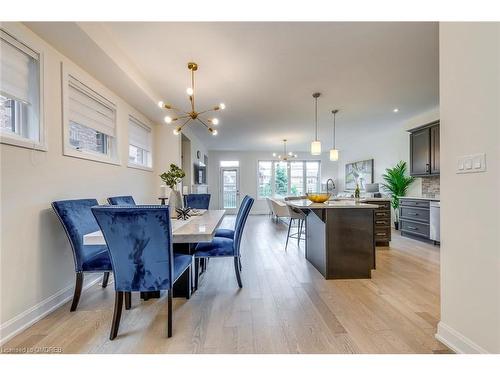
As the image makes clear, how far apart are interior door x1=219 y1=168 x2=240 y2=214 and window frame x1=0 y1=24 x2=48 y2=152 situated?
737cm

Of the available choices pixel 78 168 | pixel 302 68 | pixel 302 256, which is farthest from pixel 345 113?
pixel 78 168

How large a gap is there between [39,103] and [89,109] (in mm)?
763

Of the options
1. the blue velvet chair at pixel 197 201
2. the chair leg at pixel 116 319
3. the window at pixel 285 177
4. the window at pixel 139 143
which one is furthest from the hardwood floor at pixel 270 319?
the window at pixel 285 177

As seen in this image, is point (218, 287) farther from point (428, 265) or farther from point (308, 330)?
point (428, 265)

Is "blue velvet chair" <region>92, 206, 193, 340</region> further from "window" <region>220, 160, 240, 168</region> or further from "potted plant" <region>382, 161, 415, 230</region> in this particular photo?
"window" <region>220, 160, 240, 168</region>

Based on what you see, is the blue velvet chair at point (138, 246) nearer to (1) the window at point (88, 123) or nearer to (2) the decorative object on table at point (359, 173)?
(1) the window at point (88, 123)

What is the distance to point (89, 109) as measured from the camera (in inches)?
106

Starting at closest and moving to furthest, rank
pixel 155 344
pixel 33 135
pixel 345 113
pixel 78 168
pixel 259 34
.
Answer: pixel 155 344
pixel 33 135
pixel 259 34
pixel 78 168
pixel 345 113

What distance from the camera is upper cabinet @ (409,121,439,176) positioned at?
4062mm

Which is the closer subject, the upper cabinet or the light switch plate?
the light switch plate

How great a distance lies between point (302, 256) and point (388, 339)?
196 centimetres

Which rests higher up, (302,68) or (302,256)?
(302,68)

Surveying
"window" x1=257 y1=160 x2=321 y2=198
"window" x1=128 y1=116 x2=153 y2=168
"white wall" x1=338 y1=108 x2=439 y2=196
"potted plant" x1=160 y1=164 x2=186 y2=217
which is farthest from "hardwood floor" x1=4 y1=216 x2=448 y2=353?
"window" x1=257 y1=160 x2=321 y2=198

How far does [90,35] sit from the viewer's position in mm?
1991
